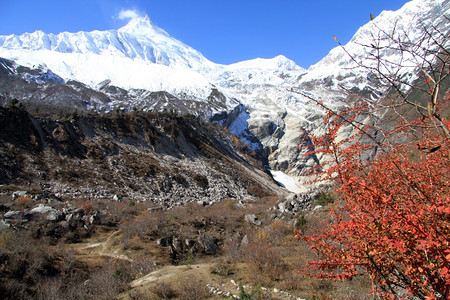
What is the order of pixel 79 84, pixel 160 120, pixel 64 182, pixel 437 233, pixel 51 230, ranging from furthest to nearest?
pixel 79 84, pixel 160 120, pixel 64 182, pixel 51 230, pixel 437 233

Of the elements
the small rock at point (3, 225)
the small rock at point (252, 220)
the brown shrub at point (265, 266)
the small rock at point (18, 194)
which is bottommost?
the brown shrub at point (265, 266)

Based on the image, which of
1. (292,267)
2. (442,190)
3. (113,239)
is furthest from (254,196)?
(442,190)

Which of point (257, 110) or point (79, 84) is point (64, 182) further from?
point (257, 110)

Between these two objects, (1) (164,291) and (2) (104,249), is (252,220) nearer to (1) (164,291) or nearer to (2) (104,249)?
(2) (104,249)

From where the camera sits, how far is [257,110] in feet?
488

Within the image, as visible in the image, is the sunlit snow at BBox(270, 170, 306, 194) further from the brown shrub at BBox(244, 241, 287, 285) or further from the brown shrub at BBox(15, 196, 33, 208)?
the brown shrub at BBox(244, 241, 287, 285)

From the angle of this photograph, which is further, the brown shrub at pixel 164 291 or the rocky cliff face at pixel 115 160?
the rocky cliff face at pixel 115 160

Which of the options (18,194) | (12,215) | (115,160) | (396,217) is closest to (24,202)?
(18,194)

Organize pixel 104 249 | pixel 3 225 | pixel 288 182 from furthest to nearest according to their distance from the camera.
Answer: pixel 288 182, pixel 104 249, pixel 3 225

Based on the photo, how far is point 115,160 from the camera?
3216 cm

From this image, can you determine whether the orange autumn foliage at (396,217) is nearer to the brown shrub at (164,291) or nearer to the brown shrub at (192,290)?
the brown shrub at (192,290)

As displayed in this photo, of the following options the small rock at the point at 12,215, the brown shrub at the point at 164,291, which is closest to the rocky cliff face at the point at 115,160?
the small rock at the point at 12,215

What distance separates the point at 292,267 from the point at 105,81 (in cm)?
14655

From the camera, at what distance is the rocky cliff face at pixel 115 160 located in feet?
79.1
